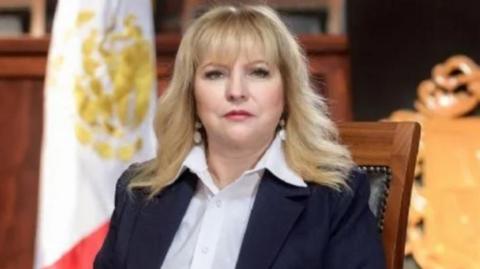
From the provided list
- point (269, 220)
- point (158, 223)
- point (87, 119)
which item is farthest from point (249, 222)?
point (87, 119)

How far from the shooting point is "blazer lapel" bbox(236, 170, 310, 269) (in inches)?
54.8

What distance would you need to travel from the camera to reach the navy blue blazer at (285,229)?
138 centimetres

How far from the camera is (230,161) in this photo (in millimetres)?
1492

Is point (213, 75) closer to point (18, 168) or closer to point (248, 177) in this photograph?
point (248, 177)

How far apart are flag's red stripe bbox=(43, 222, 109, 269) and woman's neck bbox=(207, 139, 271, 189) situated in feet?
3.10

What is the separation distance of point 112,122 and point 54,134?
16 centimetres

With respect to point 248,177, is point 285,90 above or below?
above

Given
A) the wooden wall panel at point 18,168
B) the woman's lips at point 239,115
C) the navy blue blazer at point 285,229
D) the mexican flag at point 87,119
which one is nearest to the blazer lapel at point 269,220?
the navy blue blazer at point 285,229

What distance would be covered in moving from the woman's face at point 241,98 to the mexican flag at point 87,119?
0.93 meters

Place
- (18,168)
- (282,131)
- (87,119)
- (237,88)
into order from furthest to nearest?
(18,168), (87,119), (282,131), (237,88)

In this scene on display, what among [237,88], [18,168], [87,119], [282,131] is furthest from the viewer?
[18,168]

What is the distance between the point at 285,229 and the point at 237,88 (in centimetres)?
24

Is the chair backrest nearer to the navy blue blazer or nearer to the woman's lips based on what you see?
the navy blue blazer

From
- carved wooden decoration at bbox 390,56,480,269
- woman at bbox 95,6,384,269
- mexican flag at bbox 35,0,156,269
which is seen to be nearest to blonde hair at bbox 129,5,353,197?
woman at bbox 95,6,384,269
